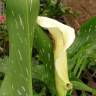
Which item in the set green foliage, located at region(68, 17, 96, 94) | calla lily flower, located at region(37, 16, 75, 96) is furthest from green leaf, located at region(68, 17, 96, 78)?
calla lily flower, located at region(37, 16, 75, 96)

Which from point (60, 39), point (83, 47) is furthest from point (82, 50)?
point (60, 39)

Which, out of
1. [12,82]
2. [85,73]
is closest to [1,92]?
[12,82]

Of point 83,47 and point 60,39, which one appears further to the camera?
point 83,47

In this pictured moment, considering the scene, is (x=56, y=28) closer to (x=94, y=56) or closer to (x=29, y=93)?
(x=29, y=93)

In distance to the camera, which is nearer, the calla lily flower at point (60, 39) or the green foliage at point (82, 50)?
the calla lily flower at point (60, 39)

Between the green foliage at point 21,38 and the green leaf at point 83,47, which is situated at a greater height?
the green foliage at point 21,38

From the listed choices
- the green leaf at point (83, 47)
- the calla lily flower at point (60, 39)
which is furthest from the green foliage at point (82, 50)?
the calla lily flower at point (60, 39)

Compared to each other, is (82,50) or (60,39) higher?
(60,39)

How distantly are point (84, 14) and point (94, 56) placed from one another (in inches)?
32.9

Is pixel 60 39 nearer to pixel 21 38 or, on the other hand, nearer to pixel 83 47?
pixel 21 38

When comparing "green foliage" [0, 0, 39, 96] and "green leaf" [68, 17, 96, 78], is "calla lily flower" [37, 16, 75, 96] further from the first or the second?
"green leaf" [68, 17, 96, 78]

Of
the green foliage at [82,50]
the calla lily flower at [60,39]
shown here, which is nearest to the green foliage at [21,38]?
the calla lily flower at [60,39]

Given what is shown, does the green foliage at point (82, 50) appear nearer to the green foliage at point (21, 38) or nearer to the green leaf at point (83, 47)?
the green leaf at point (83, 47)

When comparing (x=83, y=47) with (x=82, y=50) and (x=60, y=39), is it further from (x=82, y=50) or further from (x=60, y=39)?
(x=60, y=39)
